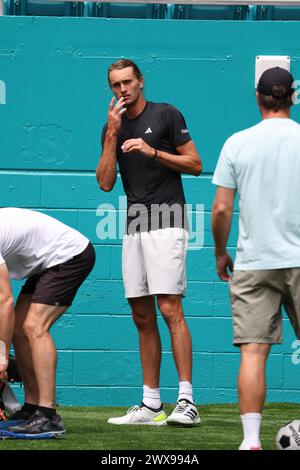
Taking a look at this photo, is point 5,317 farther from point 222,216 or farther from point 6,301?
point 222,216

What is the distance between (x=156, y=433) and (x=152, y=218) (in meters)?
1.21

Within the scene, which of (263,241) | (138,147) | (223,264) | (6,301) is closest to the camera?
(263,241)

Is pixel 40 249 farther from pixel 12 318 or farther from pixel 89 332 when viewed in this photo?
pixel 89 332

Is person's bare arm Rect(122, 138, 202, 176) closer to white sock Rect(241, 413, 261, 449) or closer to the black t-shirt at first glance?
→ the black t-shirt

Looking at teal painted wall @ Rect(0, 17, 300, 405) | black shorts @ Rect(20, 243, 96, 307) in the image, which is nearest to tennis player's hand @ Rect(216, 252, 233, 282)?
black shorts @ Rect(20, 243, 96, 307)

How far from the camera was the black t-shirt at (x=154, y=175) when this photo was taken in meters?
6.52

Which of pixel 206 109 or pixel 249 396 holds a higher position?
pixel 206 109

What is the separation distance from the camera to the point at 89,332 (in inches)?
304

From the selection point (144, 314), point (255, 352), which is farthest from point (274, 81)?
point (144, 314)

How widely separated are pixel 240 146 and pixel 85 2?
3356mm

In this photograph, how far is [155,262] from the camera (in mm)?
6488

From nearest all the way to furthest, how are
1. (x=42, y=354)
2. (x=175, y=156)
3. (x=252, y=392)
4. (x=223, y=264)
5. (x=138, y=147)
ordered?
1. (x=252, y=392)
2. (x=223, y=264)
3. (x=42, y=354)
4. (x=138, y=147)
5. (x=175, y=156)

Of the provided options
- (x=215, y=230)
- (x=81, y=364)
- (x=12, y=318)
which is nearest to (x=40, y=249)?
(x=12, y=318)

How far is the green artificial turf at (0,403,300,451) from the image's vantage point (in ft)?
18.1
